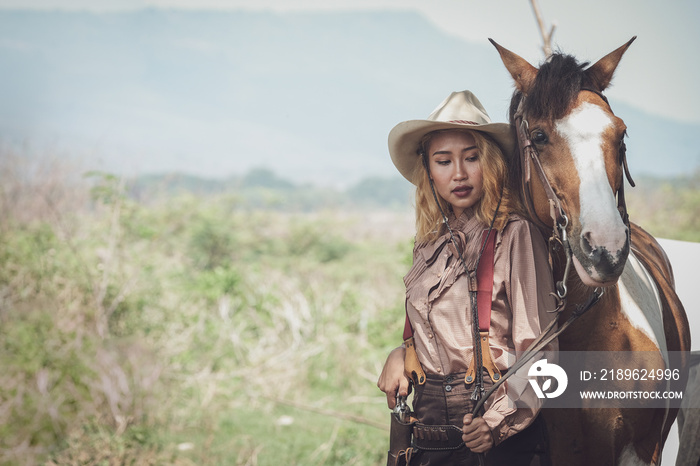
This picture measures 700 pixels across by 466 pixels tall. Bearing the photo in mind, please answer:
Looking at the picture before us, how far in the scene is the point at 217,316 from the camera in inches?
282

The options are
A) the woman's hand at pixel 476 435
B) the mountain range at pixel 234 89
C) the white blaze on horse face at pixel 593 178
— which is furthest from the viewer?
the mountain range at pixel 234 89

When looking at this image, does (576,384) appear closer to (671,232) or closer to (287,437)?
(287,437)

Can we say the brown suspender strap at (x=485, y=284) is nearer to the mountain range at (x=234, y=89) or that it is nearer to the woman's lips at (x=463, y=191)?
the woman's lips at (x=463, y=191)

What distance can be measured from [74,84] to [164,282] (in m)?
67.8

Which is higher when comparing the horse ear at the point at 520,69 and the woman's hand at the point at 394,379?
the horse ear at the point at 520,69

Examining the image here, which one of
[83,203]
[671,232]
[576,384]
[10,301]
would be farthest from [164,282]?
[671,232]

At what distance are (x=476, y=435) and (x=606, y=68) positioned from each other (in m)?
1.32

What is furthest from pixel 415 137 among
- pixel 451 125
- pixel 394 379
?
pixel 394 379

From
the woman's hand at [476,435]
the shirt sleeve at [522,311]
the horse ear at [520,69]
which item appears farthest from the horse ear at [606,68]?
the woman's hand at [476,435]

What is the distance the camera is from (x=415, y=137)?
7.64 ft

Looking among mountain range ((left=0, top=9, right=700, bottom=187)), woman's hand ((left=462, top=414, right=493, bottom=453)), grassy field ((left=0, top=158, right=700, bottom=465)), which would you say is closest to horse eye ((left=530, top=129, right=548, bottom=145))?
woman's hand ((left=462, top=414, right=493, bottom=453))

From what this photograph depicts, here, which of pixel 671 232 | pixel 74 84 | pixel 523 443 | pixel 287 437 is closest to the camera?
pixel 523 443

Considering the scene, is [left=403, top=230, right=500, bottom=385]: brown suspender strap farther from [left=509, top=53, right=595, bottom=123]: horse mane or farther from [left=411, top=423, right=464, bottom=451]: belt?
[left=509, top=53, right=595, bottom=123]: horse mane

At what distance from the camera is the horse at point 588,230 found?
5.67 feet
